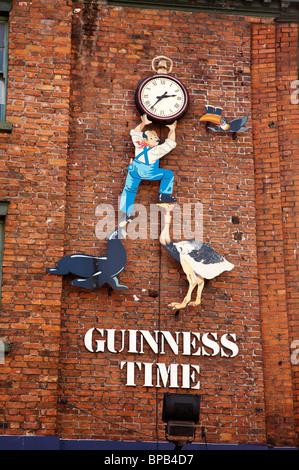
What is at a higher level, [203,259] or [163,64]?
[163,64]

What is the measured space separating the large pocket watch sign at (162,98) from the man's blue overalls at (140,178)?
0.77 meters

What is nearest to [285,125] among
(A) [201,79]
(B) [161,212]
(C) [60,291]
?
(A) [201,79]

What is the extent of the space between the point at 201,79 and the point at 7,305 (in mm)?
5023

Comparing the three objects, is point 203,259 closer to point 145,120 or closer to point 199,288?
point 199,288

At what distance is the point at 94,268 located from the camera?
482 inches

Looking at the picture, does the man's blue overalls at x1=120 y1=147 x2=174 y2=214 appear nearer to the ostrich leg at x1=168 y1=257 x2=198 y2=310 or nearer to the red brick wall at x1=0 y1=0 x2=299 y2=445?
the red brick wall at x1=0 y1=0 x2=299 y2=445

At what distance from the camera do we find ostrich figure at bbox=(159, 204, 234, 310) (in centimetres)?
1241

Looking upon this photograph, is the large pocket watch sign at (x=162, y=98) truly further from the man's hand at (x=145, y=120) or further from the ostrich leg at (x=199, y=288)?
the ostrich leg at (x=199, y=288)

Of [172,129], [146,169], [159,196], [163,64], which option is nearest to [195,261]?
[159,196]

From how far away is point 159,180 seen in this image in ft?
42.7

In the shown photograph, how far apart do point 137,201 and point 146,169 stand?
1.72 feet

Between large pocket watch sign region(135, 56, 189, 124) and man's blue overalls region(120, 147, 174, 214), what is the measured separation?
0.77 metres

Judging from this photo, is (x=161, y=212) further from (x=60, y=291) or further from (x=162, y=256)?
(x=60, y=291)

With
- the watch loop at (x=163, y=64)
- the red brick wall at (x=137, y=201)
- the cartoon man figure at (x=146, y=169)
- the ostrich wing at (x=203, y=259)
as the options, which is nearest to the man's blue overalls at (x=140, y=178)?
the cartoon man figure at (x=146, y=169)
